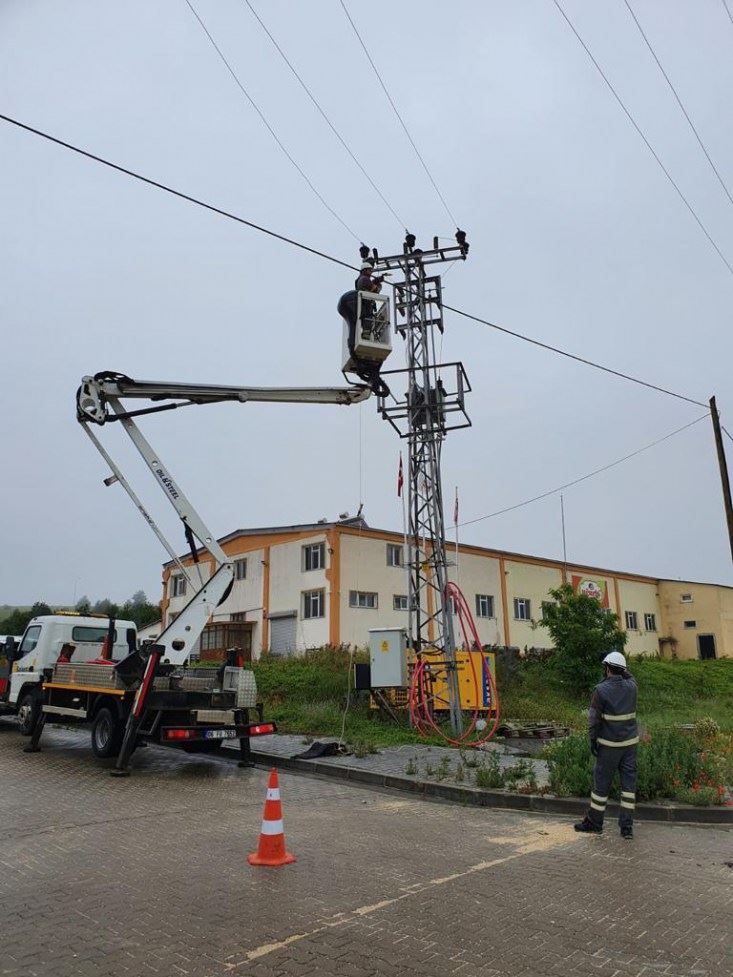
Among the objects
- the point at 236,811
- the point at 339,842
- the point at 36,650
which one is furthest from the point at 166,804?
the point at 36,650

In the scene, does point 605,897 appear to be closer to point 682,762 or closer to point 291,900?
point 291,900

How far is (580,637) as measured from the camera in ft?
90.8

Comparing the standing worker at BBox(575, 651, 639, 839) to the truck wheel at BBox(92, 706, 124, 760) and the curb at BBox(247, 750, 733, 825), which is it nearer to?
the curb at BBox(247, 750, 733, 825)

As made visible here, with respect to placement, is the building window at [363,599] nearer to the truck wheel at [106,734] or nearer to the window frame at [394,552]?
the window frame at [394,552]

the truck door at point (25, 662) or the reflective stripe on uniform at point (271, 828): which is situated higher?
the truck door at point (25, 662)

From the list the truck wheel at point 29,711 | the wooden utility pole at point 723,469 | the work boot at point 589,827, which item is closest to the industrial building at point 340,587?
the truck wheel at point 29,711

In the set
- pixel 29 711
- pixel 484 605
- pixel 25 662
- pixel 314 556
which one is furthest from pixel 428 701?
pixel 484 605

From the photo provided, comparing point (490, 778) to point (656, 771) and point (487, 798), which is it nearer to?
point (487, 798)

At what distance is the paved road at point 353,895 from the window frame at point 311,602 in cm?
2078

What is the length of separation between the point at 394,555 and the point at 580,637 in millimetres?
8398

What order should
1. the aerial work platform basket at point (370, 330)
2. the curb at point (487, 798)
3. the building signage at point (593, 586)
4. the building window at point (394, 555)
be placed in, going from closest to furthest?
the curb at point (487, 798), the aerial work platform basket at point (370, 330), the building window at point (394, 555), the building signage at point (593, 586)

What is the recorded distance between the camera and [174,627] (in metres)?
12.1

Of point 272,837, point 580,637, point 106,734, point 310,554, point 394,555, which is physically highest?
point 394,555

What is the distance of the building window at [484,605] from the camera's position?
35.3 metres
